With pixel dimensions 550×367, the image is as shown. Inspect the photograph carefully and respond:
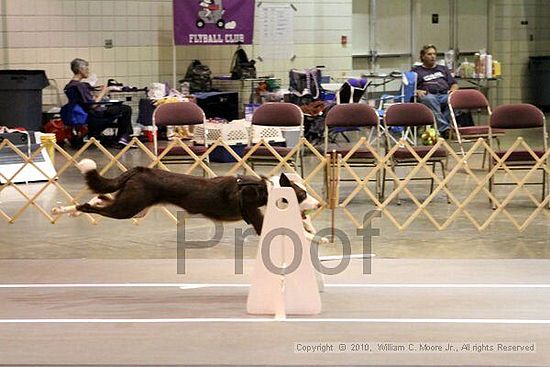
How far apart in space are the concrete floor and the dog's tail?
590mm

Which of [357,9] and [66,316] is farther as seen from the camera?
[357,9]

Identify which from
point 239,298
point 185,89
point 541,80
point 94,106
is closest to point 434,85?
point 185,89

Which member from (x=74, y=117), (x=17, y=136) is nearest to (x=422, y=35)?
(x=74, y=117)

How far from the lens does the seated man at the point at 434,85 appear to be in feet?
40.7

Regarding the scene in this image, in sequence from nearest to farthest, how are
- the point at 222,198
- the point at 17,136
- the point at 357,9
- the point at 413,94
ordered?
the point at 222,198, the point at 17,136, the point at 413,94, the point at 357,9

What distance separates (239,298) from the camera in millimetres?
5879

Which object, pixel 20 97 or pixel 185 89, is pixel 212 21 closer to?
pixel 185 89

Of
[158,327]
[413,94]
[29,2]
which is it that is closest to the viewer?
[158,327]

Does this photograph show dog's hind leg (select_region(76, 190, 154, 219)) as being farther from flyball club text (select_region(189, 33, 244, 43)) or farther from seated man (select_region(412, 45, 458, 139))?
flyball club text (select_region(189, 33, 244, 43))

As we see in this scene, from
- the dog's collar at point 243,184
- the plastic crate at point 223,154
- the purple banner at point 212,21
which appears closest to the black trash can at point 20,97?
the purple banner at point 212,21

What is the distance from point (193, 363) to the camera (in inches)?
180

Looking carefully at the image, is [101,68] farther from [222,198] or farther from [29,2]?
[222,198]

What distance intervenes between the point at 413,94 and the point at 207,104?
3.20 metres

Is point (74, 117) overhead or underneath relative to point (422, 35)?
underneath
